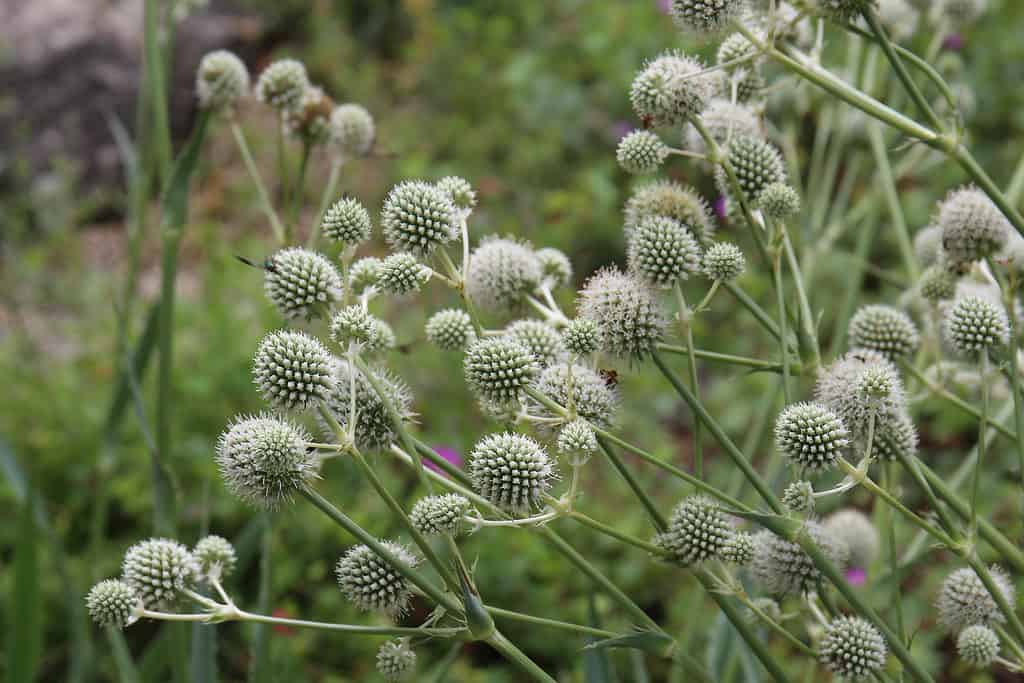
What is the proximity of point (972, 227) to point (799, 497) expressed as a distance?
59 centimetres

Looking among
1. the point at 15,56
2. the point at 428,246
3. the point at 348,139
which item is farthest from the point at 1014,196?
the point at 15,56

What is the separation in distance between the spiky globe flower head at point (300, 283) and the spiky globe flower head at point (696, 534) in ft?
1.87

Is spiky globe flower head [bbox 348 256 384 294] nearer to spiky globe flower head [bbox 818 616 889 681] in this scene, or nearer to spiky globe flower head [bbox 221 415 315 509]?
spiky globe flower head [bbox 221 415 315 509]

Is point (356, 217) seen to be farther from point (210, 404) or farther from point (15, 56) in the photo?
point (15, 56)

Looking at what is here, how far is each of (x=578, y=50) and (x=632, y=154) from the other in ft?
Result: 14.8

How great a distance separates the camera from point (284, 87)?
7.50 feet

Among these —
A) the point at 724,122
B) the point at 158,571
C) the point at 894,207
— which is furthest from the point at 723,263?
the point at 158,571

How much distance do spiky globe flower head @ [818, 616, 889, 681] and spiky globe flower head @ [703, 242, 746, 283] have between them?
528mm

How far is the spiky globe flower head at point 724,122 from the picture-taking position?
1.73 metres

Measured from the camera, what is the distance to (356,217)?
4.83ft

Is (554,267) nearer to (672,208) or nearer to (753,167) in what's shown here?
(672,208)

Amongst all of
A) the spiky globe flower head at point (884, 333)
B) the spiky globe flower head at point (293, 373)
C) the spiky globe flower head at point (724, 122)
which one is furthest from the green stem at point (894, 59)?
the spiky globe flower head at point (293, 373)

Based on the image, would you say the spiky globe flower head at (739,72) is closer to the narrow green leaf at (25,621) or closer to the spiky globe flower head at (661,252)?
the spiky globe flower head at (661,252)

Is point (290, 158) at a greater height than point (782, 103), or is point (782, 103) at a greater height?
point (782, 103)
